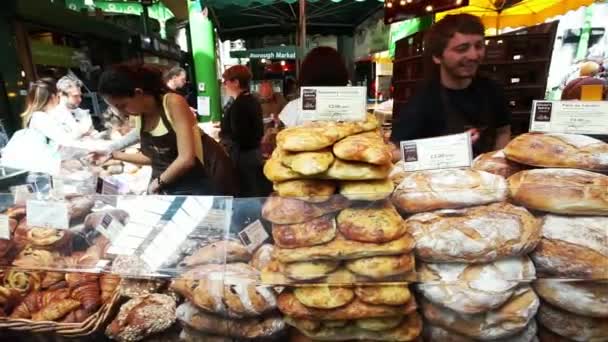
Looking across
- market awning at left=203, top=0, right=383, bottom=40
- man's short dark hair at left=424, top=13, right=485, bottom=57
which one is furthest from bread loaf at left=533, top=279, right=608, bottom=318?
market awning at left=203, top=0, right=383, bottom=40

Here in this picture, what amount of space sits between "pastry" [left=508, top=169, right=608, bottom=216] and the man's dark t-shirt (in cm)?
59

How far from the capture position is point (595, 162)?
83 centimetres

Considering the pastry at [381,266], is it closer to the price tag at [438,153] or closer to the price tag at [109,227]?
the price tag at [438,153]

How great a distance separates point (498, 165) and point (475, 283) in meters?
0.38

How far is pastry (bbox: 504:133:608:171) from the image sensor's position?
840mm

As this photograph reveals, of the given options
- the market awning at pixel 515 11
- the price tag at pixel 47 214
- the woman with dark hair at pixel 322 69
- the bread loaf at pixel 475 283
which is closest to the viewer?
the bread loaf at pixel 475 283

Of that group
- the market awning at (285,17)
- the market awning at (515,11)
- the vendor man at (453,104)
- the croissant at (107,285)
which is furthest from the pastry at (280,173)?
the market awning at (515,11)

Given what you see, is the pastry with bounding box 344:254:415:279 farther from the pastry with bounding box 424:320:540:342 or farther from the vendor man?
the vendor man

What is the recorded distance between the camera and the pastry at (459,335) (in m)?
0.75

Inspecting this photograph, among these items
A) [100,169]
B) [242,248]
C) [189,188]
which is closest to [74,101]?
[100,169]

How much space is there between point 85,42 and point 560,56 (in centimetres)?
510

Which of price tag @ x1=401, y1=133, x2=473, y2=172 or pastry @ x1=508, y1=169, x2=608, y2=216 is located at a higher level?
price tag @ x1=401, y1=133, x2=473, y2=172

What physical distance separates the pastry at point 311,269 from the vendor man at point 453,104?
2.53 feet

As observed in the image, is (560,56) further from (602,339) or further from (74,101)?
(74,101)
